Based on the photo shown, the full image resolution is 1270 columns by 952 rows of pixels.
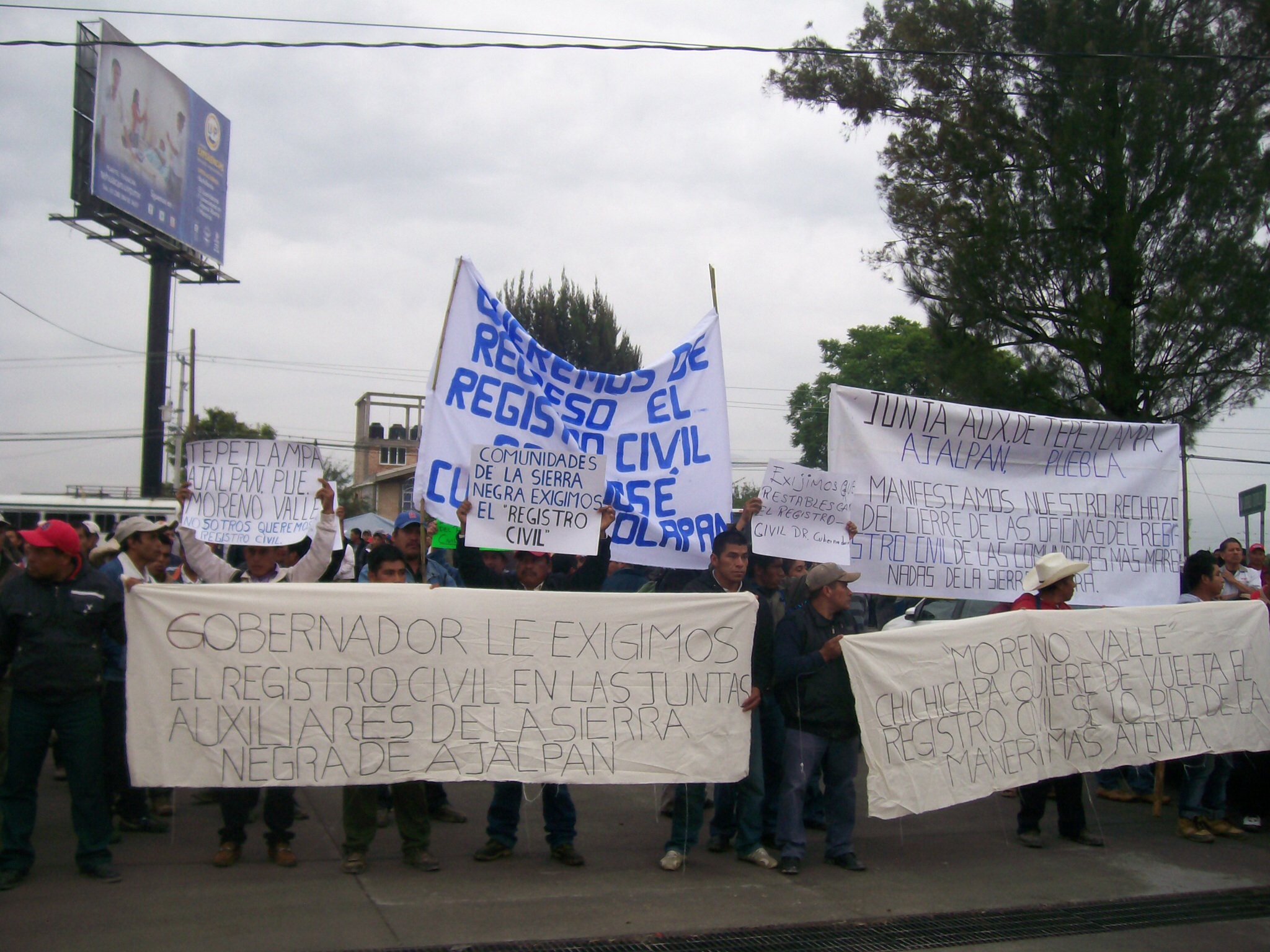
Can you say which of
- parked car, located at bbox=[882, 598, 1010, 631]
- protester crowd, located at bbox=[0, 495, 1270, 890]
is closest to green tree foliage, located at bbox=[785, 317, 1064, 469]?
parked car, located at bbox=[882, 598, 1010, 631]

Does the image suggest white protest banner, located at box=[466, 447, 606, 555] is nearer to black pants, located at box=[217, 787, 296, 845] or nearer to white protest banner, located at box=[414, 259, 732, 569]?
white protest banner, located at box=[414, 259, 732, 569]

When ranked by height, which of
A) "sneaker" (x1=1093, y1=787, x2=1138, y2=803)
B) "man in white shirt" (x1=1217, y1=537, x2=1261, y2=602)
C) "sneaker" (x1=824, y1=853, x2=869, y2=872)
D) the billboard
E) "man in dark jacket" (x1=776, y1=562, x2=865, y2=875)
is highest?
the billboard

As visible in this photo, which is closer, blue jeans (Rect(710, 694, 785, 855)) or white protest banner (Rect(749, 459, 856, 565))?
blue jeans (Rect(710, 694, 785, 855))

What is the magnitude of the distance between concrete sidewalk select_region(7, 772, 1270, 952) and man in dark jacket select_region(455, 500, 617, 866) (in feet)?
0.36

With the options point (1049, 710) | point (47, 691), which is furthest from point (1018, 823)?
point (47, 691)

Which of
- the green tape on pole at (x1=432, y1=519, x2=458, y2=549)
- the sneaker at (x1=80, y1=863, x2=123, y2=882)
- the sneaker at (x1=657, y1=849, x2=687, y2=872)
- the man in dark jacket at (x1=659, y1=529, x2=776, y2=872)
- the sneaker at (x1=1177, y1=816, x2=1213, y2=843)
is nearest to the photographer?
the sneaker at (x1=80, y1=863, x2=123, y2=882)

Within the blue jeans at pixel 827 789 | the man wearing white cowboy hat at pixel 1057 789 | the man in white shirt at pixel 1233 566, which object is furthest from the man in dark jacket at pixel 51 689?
the man in white shirt at pixel 1233 566

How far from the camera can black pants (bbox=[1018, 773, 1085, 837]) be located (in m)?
6.36

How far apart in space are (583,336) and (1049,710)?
26802 mm

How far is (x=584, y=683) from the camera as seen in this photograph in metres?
5.59

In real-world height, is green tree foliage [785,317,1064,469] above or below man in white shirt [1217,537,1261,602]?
above

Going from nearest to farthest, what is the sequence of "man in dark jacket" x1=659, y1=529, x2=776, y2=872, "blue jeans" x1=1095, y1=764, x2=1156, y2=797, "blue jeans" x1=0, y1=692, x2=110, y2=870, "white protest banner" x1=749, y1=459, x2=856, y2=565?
"blue jeans" x1=0, y1=692, x2=110, y2=870 < "man in dark jacket" x1=659, y1=529, x2=776, y2=872 < "white protest banner" x1=749, y1=459, x2=856, y2=565 < "blue jeans" x1=1095, y1=764, x2=1156, y2=797

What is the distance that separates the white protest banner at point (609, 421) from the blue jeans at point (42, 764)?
197cm

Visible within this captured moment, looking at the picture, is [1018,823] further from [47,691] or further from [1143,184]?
[1143,184]
